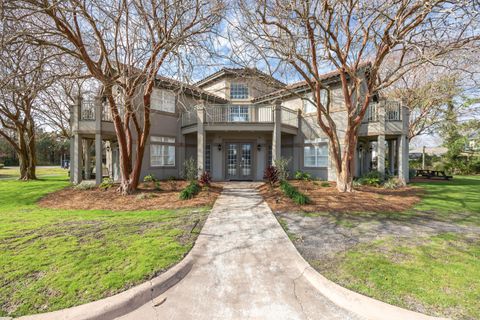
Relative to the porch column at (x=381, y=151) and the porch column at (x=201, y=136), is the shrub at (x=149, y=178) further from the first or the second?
the porch column at (x=381, y=151)

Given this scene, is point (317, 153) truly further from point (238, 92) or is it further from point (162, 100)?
point (162, 100)

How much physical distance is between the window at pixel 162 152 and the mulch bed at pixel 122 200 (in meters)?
3.11

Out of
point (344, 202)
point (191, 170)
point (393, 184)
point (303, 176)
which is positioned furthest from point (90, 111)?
point (393, 184)

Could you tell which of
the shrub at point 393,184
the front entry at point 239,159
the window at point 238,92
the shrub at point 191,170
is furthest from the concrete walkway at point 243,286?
the window at point 238,92

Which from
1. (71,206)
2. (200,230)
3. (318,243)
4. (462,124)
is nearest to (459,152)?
(462,124)

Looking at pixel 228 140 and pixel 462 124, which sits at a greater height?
pixel 462 124

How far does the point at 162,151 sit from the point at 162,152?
0.07 m

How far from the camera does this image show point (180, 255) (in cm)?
402

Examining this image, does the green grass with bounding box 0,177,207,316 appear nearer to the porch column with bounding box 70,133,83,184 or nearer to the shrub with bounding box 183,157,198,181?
the shrub with bounding box 183,157,198,181

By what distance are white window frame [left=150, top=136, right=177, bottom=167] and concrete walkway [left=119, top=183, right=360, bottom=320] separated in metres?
10.2

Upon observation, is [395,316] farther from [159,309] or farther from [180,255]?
[180,255]

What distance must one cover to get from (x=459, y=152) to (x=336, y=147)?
897 inches

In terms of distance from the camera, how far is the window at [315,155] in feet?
48.8

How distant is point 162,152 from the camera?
14.7 meters
